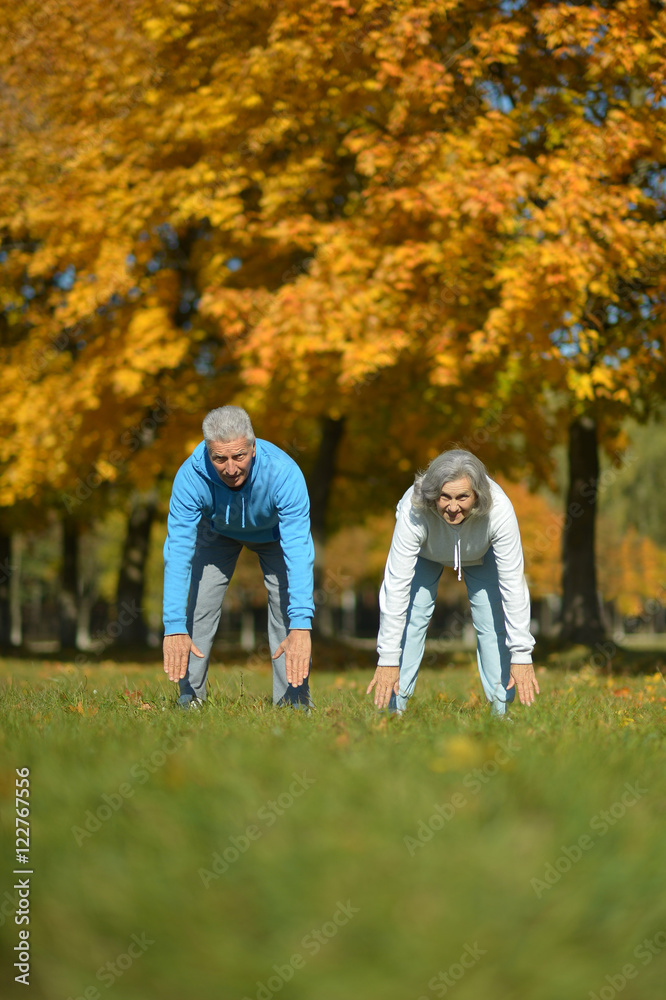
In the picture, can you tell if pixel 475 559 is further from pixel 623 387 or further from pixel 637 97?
pixel 637 97

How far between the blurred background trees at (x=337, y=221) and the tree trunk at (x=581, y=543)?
4 cm

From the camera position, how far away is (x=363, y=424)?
1603 cm

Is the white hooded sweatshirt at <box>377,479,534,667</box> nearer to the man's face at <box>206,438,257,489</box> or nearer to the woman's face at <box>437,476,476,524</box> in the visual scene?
the woman's face at <box>437,476,476,524</box>

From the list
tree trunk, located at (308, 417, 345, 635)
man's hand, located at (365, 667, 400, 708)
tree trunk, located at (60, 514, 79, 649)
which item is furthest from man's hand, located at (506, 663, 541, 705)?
tree trunk, located at (60, 514, 79, 649)

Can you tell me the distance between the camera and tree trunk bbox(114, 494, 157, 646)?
17156 millimetres

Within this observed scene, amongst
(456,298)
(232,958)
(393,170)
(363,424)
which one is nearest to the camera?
(232,958)

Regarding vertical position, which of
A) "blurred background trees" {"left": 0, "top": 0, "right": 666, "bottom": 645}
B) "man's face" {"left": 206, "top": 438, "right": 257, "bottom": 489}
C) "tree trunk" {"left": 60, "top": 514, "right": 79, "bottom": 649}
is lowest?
"tree trunk" {"left": 60, "top": 514, "right": 79, "bottom": 649}

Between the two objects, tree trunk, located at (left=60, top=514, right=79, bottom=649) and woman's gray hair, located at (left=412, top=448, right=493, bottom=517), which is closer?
woman's gray hair, located at (left=412, top=448, right=493, bottom=517)

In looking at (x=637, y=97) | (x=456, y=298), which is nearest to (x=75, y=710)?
(x=456, y=298)

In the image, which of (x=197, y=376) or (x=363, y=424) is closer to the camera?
(x=197, y=376)

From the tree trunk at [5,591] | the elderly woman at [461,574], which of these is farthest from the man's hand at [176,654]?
the tree trunk at [5,591]

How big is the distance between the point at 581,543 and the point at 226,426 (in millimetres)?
9061

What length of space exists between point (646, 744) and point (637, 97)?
33.3 ft

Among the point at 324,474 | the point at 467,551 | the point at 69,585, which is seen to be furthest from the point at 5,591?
the point at 467,551
